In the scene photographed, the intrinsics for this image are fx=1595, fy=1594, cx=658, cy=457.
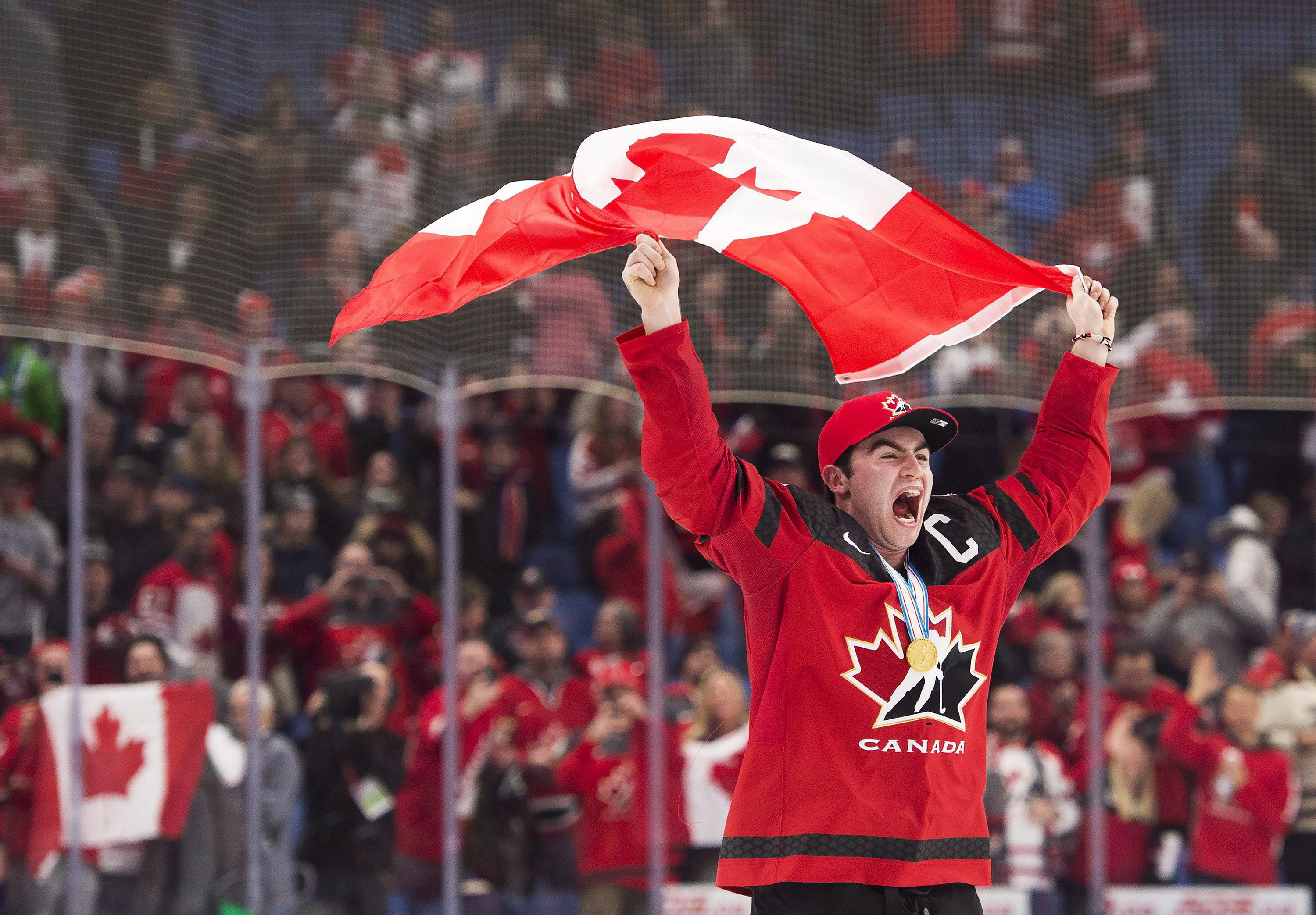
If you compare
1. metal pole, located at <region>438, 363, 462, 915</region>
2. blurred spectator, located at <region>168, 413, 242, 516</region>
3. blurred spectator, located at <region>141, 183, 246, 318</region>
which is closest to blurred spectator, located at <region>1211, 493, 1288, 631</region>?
metal pole, located at <region>438, 363, 462, 915</region>

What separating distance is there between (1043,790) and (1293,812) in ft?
3.97

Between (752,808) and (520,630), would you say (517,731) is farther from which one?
(752,808)

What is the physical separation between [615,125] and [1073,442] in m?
4.98

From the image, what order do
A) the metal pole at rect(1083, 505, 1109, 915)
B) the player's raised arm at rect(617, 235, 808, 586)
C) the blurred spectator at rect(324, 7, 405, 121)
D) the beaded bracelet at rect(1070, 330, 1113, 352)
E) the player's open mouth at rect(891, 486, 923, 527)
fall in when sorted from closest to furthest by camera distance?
1. the player's raised arm at rect(617, 235, 808, 586)
2. the player's open mouth at rect(891, 486, 923, 527)
3. the beaded bracelet at rect(1070, 330, 1113, 352)
4. the blurred spectator at rect(324, 7, 405, 121)
5. the metal pole at rect(1083, 505, 1109, 915)

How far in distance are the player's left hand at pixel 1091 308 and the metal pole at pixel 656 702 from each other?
4.04 metres

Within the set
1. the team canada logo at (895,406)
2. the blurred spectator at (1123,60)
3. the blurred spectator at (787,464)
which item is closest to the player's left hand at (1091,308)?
the team canada logo at (895,406)

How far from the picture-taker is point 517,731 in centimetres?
737

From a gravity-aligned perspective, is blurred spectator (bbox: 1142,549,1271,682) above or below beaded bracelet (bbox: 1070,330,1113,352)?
below

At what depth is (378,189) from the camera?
24.6 feet

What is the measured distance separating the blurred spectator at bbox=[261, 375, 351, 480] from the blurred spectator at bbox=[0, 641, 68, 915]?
142 centimetres

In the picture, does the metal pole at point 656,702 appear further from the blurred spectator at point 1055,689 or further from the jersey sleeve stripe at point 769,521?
the jersey sleeve stripe at point 769,521

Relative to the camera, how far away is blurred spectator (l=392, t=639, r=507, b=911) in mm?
7137

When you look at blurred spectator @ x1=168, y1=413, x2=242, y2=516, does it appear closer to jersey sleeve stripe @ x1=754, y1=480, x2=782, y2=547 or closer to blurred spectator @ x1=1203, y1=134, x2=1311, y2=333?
jersey sleeve stripe @ x1=754, y1=480, x2=782, y2=547

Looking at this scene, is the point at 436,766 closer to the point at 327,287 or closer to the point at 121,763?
the point at 121,763
